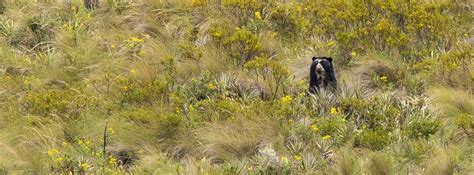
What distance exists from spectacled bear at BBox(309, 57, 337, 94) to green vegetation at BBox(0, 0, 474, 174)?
0.53ft

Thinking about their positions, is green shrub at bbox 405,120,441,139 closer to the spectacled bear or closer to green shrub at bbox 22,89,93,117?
the spectacled bear

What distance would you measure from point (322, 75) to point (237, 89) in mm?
1007

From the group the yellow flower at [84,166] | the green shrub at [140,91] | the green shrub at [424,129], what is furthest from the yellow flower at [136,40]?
the green shrub at [424,129]

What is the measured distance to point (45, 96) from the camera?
948 cm

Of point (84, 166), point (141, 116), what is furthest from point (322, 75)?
point (84, 166)

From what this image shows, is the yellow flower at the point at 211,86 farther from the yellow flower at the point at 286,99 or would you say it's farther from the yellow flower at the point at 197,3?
the yellow flower at the point at 197,3

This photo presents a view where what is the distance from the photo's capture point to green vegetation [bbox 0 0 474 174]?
798 cm

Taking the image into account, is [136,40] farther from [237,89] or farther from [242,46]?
[237,89]

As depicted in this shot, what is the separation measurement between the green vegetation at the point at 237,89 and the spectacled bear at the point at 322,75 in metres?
0.16

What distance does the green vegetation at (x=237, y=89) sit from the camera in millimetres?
7977

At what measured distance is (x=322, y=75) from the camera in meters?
9.36

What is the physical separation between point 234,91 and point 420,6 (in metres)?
3.16

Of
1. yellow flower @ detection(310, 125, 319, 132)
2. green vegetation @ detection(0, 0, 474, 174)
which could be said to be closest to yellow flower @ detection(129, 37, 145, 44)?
green vegetation @ detection(0, 0, 474, 174)

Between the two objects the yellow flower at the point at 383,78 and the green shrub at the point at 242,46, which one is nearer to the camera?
the yellow flower at the point at 383,78
